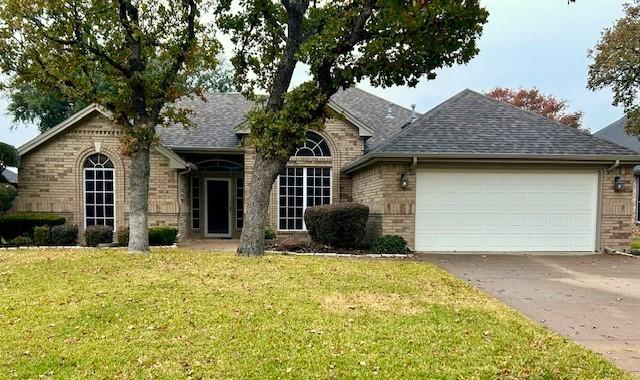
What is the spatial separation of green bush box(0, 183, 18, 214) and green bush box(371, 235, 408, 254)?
10595 millimetres

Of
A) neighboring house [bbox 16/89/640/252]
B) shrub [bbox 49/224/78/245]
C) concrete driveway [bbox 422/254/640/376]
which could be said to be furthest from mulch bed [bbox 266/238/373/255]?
shrub [bbox 49/224/78/245]

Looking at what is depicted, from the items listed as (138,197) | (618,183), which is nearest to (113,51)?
(138,197)

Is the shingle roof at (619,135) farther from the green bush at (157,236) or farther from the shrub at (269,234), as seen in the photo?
the green bush at (157,236)

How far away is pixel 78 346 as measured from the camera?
4426mm

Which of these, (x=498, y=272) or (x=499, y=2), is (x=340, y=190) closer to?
(x=498, y=272)

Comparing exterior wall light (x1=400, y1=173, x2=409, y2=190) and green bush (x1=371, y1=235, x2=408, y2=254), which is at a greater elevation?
exterior wall light (x1=400, y1=173, x2=409, y2=190)

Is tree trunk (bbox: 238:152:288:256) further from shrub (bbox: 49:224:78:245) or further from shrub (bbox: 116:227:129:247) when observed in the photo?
shrub (bbox: 49:224:78:245)

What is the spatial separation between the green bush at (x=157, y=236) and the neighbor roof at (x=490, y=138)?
20.3 feet

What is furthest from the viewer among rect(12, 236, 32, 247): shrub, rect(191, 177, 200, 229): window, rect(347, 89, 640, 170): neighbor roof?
Answer: rect(191, 177, 200, 229): window

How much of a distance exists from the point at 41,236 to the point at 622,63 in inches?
819

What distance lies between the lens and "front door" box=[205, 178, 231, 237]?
663 inches

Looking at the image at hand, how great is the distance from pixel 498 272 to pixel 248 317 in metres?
6.25

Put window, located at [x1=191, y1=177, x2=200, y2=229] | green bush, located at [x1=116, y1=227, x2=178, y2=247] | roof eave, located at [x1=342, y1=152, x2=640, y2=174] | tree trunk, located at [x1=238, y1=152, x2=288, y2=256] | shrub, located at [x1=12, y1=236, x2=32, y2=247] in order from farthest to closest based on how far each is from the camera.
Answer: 1. window, located at [x1=191, y1=177, x2=200, y2=229]
2. green bush, located at [x1=116, y1=227, x2=178, y2=247]
3. shrub, located at [x1=12, y1=236, x2=32, y2=247]
4. roof eave, located at [x1=342, y1=152, x2=640, y2=174]
5. tree trunk, located at [x1=238, y1=152, x2=288, y2=256]

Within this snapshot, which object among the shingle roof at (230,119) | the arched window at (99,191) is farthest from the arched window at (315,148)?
the arched window at (99,191)
